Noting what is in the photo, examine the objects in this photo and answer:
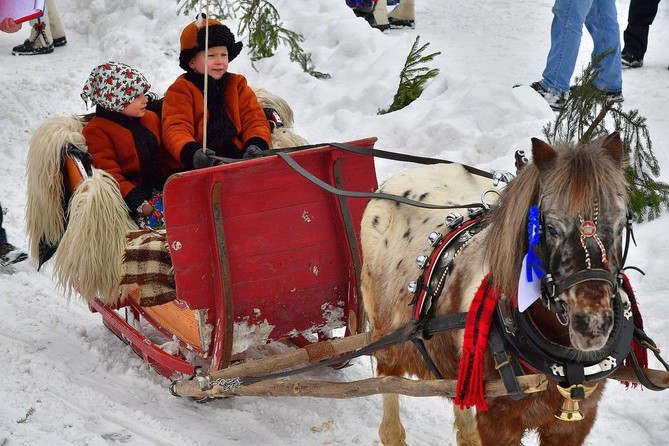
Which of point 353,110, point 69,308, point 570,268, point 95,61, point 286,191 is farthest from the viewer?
point 95,61

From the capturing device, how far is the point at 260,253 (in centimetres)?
403

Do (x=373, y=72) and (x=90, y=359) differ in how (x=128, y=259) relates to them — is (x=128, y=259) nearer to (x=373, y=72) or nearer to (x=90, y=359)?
(x=90, y=359)

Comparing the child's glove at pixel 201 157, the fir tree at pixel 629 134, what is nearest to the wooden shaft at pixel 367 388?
the child's glove at pixel 201 157

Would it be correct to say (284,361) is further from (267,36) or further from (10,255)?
(267,36)

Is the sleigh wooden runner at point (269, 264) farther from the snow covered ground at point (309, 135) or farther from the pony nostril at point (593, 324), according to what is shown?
the pony nostril at point (593, 324)

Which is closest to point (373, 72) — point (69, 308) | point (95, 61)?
point (95, 61)

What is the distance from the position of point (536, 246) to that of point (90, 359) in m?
3.01

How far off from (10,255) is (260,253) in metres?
2.28

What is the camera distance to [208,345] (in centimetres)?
408

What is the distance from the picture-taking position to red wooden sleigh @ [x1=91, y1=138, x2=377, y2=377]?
3.82 meters

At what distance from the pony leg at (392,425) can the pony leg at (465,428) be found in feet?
0.92

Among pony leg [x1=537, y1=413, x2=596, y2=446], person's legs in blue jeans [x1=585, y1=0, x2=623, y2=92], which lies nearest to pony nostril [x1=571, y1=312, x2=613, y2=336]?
pony leg [x1=537, y1=413, x2=596, y2=446]

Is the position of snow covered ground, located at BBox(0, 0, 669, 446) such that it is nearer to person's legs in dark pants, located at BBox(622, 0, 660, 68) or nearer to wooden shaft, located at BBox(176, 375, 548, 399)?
person's legs in dark pants, located at BBox(622, 0, 660, 68)

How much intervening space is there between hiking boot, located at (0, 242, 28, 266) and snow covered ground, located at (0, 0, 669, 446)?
0.10 metres
